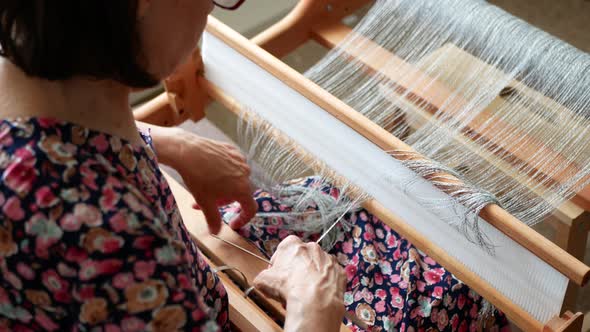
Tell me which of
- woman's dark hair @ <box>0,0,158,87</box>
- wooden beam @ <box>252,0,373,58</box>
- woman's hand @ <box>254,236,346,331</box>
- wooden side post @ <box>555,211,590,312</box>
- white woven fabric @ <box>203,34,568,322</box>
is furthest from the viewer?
wooden beam @ <box>252,0,373,58</box>

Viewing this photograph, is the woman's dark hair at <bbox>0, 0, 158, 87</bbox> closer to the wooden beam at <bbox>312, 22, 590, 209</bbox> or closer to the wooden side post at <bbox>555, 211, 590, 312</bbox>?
the wooden beam at <bbox>312, 22, 590, 209</bbox>

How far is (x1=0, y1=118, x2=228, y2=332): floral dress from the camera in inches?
28.1

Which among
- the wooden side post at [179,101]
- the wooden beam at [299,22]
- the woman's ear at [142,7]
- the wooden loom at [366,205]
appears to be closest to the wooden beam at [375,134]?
the wooden loom at [366,205]

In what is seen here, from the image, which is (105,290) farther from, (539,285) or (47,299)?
(539,285)

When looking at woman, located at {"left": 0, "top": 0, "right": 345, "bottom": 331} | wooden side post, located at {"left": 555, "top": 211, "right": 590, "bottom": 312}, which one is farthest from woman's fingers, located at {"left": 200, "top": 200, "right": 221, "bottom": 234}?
wooden side post, located at {"left": 555, "top": 211, "right": 590, "bottom": 312}

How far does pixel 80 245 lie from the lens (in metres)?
0.72

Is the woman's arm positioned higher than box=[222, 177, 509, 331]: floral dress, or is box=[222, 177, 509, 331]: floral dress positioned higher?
the woman's arm

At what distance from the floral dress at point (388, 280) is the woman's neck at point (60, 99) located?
530mm

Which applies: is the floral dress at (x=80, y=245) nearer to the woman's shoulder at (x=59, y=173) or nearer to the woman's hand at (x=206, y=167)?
the woman's shoulder at (x=59, y=173)

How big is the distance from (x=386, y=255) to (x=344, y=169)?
0.18m

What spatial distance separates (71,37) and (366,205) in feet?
2.47

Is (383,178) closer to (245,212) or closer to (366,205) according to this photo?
(366,205)

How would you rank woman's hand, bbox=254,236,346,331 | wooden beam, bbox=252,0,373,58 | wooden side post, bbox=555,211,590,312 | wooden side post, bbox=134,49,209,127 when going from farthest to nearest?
wooden beam, bbox=252,0,373,58, wooden side post, bbox=134,49,209,127, wooden side post, bbox=555,211,590,312, woman's hand, bbox=254,236,346,331

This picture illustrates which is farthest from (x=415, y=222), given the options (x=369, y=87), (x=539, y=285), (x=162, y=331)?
(x=162, y=331)
